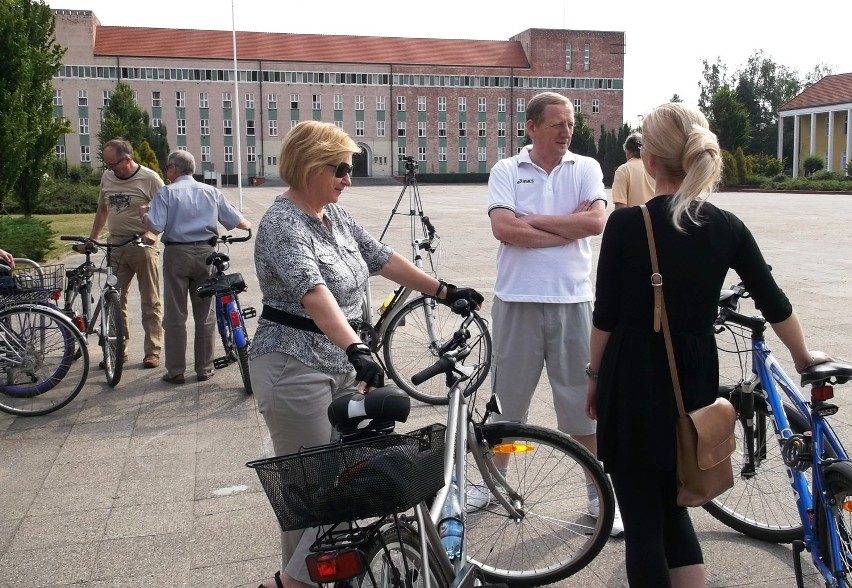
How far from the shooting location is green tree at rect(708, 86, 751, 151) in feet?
210

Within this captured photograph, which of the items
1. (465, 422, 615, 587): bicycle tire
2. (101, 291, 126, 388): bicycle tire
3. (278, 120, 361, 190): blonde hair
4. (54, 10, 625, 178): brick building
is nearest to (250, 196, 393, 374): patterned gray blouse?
(278, 120, 361, 190): blonde hair

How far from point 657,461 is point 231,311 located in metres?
5.04

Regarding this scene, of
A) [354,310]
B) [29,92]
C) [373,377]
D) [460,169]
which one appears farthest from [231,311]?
[460,169]

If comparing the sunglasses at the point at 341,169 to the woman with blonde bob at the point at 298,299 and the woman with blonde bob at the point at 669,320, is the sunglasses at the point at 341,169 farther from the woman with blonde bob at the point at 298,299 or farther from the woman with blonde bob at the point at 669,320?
the woman with blonde bob at the point at 669,320

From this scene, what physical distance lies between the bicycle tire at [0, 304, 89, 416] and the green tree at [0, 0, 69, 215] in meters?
9.81

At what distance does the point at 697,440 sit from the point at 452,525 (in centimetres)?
81

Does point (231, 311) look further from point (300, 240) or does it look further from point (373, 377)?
point (373, 377)

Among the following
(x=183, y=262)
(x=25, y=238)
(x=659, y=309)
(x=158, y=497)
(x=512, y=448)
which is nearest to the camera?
(x=659, y=309)

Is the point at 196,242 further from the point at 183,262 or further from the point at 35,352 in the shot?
the point at 35,352

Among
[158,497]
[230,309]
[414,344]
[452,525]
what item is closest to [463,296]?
[452,525]

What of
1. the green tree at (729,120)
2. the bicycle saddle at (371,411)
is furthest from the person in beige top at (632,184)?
the green tree at (729,120)

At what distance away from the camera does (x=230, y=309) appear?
728cm

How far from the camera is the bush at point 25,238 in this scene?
1290cm

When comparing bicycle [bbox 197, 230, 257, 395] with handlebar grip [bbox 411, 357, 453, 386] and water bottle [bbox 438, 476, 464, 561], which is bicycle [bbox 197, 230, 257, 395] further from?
water bottle [bbox 438, 476, 464, 561]
